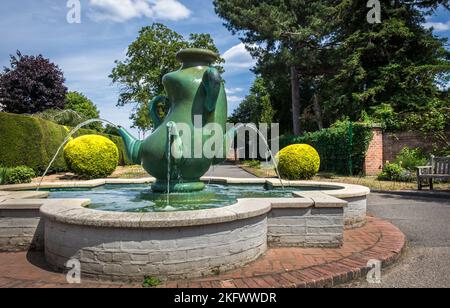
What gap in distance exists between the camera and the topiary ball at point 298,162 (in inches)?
496

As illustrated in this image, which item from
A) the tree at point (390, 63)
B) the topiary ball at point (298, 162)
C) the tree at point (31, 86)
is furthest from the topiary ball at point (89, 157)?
the tree at point (31, 86)

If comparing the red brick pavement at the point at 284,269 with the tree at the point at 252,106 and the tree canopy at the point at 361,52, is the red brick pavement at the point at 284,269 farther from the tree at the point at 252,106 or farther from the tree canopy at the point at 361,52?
the tree at the point at 252,106

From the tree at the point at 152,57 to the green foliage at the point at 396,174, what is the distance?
20229 mm

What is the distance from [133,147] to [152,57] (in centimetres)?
2628

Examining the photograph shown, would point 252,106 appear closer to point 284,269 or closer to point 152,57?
point 152,57

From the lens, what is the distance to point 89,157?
1423cm

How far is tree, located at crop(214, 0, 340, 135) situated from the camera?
22406mm

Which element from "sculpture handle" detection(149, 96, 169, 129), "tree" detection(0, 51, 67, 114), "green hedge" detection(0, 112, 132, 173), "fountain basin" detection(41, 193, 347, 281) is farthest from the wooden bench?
"tree" detection(0, 51, 67, 114)

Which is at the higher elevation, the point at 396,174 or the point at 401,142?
the point at 401,142

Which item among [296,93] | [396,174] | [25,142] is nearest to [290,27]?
[296,93]

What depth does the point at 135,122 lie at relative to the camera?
2981cm

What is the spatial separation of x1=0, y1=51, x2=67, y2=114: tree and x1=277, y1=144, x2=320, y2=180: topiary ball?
29223 mm
